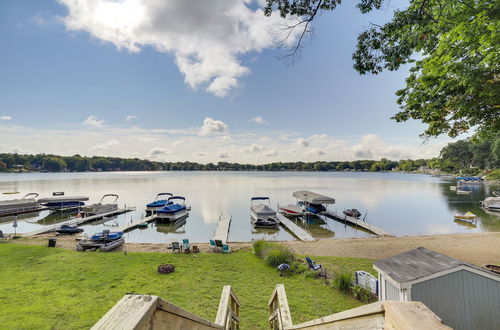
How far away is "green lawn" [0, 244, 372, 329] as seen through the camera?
25.9 feet

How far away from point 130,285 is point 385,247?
17.6 metres

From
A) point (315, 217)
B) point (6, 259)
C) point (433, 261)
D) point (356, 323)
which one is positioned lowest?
point (315, 217)

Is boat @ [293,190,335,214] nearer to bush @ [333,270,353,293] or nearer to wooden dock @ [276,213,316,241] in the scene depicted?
wooden dock @ [276,213,316,241]

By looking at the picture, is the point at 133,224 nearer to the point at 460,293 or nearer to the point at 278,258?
the point at 278,258

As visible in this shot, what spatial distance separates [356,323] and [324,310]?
27.5 ft

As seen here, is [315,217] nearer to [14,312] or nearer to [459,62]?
[459,62]

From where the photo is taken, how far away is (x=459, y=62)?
9.11 meters

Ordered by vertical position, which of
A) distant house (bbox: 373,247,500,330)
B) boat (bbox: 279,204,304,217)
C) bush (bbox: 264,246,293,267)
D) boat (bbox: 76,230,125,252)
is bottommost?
boat (bbox: 279,204,304,217)

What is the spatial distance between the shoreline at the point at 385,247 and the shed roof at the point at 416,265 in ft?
31.5

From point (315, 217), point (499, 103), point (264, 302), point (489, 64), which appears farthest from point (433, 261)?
point (315, 217)

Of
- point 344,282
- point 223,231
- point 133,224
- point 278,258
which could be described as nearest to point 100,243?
point 223,231

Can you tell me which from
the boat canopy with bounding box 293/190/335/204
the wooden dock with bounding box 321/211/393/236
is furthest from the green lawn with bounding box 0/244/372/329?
the boat canopy with bounding box 293/190/335/204

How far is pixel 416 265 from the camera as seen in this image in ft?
22.2

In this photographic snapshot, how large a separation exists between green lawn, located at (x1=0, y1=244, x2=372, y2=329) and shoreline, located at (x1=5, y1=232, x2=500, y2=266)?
274cm
